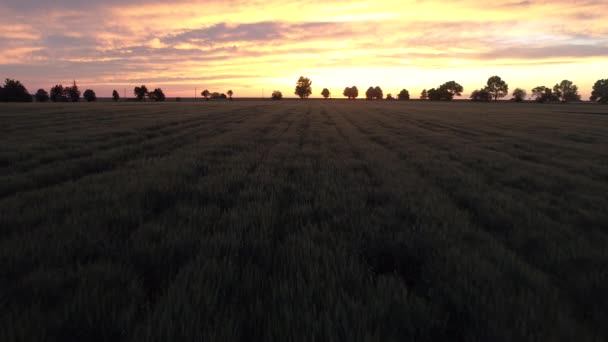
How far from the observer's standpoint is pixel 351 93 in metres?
198

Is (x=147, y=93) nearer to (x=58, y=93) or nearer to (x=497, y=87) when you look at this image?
(x=58, y=93)

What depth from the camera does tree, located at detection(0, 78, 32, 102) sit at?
87.8 meters

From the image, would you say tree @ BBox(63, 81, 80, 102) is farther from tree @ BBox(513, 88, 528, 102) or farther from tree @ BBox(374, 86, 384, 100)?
tree @ BBox(513, 88, 528, 102)

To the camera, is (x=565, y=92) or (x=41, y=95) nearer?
(x=41, y=95)

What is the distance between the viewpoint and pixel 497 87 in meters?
144

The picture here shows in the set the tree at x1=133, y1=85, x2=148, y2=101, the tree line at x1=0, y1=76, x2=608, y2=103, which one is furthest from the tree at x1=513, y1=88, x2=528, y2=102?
the tree at x1=133, y1=85, x2=148, y2=101

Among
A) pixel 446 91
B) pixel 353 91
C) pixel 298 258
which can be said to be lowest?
pixel 298 258

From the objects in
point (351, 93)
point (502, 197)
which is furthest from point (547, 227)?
point (351, 93)

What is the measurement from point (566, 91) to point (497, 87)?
4566cm

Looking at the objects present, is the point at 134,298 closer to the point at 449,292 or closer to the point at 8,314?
the point at 8,314

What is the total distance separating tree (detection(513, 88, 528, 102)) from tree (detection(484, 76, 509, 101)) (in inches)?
223

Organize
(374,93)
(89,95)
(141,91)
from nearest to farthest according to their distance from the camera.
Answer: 1. (89,95)
2. (141,91)
3. (374,93)

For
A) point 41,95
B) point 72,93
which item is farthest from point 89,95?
point 41,95

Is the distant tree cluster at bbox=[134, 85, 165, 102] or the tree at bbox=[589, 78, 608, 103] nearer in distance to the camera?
the tree at bbox=[589, 78, 608, 103]
